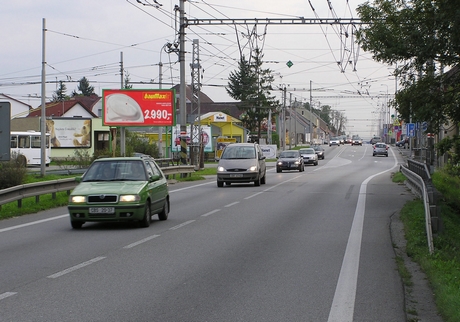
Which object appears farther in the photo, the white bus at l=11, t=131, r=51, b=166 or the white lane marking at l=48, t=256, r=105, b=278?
the white bus at l=11, t=131, r=51, b=166

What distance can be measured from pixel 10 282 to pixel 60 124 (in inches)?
2207

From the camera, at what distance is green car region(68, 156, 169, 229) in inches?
530

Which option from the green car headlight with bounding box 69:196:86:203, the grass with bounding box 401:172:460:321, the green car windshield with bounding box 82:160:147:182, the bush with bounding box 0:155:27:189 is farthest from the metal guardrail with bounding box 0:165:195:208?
the grass with bounding box 401:172:460:321

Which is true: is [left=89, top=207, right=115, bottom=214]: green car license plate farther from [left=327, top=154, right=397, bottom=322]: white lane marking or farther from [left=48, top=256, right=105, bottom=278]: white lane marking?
[left=327, top=154, right=397, bottom=322]: white lane marking

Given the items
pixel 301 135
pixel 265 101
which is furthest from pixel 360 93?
pixel 301 135

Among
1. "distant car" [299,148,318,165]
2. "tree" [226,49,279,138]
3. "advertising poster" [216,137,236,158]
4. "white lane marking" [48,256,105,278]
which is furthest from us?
"tree" [226,49,279,138]

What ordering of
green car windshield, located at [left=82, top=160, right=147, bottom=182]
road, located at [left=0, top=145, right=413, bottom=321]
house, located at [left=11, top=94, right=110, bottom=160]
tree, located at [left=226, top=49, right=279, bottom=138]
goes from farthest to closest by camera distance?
1. tree, located at [left=226, top=49, right=279, bottom=138]
2. house, located at [left=11, top=94, right=110, bottom=160]
3. green car windshield, located at [left=82, top=160, right=147, bottom=182]
4. road, located at [left=0, top=145, right=413, bottom=321]

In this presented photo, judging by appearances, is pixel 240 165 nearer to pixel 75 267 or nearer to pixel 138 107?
pixel 138 107

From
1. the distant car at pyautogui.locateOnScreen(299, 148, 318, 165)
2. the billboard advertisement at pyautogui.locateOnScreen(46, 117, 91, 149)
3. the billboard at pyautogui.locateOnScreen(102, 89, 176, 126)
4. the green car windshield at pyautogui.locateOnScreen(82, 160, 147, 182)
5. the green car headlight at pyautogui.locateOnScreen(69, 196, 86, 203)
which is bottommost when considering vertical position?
the distant car at pyautogui.locateOnScreen(299, 148, 318, 165)

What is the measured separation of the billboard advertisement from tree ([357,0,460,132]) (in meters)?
45.4

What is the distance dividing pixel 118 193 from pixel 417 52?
30.8ft

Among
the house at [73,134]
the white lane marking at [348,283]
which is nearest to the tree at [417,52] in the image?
the white lane marking at [348,283]

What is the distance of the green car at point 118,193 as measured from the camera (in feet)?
44.2

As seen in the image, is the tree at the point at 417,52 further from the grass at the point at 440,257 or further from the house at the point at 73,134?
the house at the point at 73,134
